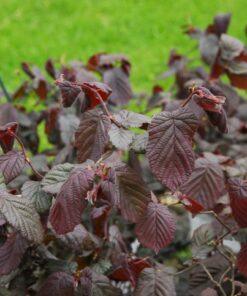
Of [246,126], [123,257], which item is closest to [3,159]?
[123,257]

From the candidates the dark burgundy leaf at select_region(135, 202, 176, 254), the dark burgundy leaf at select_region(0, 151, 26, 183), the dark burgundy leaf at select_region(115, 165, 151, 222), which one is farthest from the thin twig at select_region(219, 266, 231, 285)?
the dark burgundy leaf at select_region(0, 151, 26, 183)

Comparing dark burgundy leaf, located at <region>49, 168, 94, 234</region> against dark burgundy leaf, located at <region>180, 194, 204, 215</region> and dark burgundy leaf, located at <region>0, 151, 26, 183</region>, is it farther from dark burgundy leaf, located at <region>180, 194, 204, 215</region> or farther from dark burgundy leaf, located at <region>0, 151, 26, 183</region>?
dark burgundy leaf, located at <region>180, 194, 204, 215</region>

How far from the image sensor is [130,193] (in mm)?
1319

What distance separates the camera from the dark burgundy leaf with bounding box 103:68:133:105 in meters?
2.15

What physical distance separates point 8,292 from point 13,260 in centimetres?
10

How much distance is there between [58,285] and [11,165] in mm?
295

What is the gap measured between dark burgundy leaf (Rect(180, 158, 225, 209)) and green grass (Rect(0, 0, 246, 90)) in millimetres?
2879

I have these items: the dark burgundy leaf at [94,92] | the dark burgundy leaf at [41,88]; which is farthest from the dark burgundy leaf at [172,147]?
the dark burgundy leaf at [41,88]

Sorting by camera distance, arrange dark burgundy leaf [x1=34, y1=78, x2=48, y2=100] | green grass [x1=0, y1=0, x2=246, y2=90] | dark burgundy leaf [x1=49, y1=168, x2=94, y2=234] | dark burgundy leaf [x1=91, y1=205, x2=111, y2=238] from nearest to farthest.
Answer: dark burgundy leaf [x1=49, y1=168, x2=94, y2=234], dark burgundy leaf [x1=91, y1=205, x2=111, y2=238], dark burgundy leaf [x1=34, y1=78, x2=48, y2=100], green grass [x1=0, y1=0, x2=246, y2=90]

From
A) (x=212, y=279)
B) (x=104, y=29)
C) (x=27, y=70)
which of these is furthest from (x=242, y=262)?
(x=104, y=29)

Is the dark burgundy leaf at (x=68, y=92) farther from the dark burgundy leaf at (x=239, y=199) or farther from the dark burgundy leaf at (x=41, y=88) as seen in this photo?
the dark burgundy leaf at (x=41, y=88)

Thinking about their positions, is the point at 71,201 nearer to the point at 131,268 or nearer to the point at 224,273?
the point at 131,268

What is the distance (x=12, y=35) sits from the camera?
533 centimetres

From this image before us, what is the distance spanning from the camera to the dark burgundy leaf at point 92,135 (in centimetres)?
136
